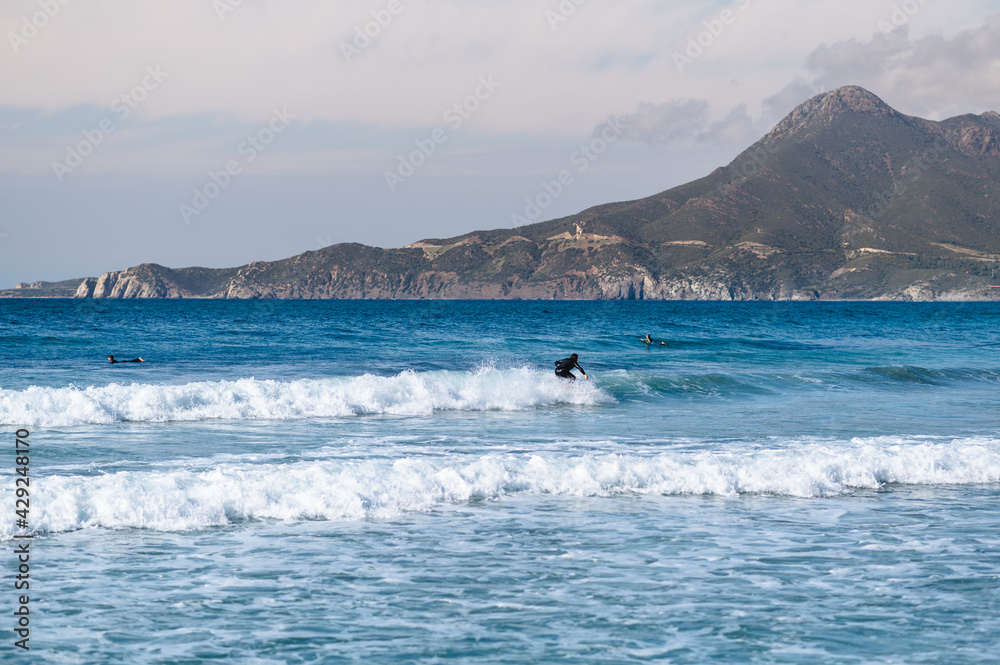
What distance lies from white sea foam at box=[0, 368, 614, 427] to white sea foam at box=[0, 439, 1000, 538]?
8.13 metres

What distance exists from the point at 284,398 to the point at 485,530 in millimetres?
13624

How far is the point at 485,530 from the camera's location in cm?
1059

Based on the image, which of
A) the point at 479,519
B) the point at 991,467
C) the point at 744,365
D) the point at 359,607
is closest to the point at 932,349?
the point at 744,365

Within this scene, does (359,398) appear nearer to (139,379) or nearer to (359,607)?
(139,379)

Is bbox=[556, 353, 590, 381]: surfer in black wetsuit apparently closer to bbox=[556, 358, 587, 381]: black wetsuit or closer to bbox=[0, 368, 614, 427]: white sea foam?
bbox=[556, 358, 587, 381]: black wetsuit

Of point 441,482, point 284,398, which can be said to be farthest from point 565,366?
point 441,482

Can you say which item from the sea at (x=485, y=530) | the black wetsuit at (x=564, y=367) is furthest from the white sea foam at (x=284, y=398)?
the black wetsuit at (x=564, y=367)

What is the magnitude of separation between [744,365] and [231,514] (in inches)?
1206

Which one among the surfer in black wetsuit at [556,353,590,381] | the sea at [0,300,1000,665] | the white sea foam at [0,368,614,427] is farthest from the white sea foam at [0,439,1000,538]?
the surfer in black wetsuit at [556,353,590,381]

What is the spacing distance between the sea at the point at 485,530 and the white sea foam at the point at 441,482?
0.05 meters

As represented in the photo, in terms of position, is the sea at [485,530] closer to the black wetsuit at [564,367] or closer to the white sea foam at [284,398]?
the white sea foam at [284,398]

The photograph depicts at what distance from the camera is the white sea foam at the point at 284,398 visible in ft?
67.4

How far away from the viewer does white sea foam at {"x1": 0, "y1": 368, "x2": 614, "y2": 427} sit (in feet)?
67.4

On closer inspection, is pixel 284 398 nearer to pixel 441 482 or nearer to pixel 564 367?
pixel 564 367
